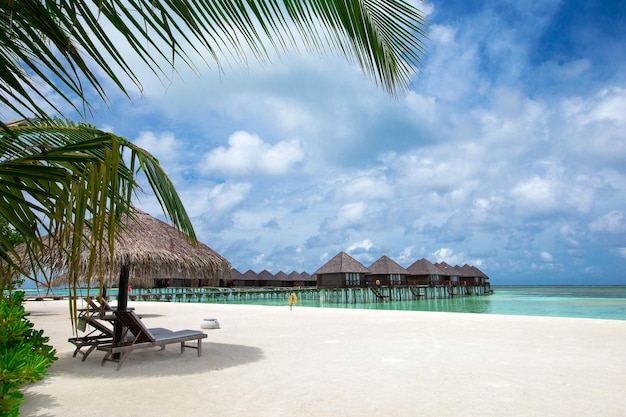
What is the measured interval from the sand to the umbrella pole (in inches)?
14.9

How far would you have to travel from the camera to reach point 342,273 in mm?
38188

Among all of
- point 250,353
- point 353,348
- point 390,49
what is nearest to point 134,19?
point 390,49

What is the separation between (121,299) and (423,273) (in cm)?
4478

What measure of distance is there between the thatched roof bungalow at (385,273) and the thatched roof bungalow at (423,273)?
12.2ft

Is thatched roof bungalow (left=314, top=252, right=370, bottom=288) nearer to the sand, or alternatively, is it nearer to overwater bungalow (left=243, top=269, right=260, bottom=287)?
overwater bungalow (left=243, top=269, right=260, bottom=287)

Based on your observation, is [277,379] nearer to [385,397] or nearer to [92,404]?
[385,397]

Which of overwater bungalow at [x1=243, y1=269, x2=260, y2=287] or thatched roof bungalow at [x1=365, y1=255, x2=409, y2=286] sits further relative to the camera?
overwater bungalow at [x1=243, y1=269, x2=260, y2=287]

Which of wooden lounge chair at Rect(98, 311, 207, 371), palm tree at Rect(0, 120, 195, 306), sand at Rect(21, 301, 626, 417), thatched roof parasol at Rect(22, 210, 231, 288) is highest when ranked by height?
thatched roof parasol at Rect(22, 210, 231, 288)

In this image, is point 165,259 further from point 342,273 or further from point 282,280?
point 282,280

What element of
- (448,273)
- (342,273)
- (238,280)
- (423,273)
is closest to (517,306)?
(342,273)

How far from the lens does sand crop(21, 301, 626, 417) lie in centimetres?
394

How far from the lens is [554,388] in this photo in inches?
179

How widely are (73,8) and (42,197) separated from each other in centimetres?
46

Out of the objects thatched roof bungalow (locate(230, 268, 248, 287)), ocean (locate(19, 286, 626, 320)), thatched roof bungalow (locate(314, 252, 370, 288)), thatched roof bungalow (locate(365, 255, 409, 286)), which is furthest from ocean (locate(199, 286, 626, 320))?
thatched roof bungalow (locate(230, 268, 248, 287))
